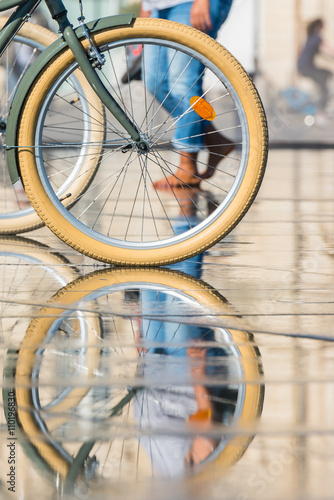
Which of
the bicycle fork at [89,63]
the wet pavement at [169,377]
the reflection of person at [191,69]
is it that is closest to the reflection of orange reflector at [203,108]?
the bicycle fork at [89,63]

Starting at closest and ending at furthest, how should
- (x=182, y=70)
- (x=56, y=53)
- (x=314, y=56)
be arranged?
(x=56, y=53) → (x=182, y=70) → (x=314, y=56)

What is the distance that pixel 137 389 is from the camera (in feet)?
9.41

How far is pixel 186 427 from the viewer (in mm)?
2594

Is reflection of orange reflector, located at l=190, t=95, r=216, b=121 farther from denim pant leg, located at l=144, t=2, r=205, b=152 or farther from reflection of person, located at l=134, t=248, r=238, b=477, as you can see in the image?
denim pant leg, located at l=144, t=2, r=205, b=152

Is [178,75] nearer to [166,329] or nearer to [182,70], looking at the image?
[182,70]

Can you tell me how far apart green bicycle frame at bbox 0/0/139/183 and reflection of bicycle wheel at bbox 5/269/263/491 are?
0.77 m

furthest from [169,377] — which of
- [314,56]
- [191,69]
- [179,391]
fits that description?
[314,56]

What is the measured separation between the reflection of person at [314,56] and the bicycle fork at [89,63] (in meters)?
16.2

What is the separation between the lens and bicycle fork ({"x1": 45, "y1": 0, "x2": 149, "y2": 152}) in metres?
4.31

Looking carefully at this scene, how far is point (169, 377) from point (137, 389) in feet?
0.48

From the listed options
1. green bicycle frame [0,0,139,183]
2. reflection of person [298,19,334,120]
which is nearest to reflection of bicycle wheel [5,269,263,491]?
green bicycle frame [0,0,139,183]

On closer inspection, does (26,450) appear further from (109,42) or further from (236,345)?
(109,42)

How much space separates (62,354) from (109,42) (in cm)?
164

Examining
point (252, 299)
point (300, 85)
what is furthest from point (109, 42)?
point (300, 85)
